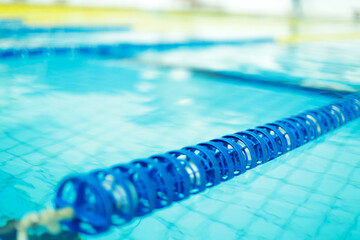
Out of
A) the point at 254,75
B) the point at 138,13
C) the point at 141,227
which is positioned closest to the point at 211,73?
the point at 254,75

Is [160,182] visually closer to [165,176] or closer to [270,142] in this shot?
[165,176]

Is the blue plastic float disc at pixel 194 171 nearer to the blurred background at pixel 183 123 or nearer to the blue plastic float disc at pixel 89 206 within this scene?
the blurred background at pixel 183 123

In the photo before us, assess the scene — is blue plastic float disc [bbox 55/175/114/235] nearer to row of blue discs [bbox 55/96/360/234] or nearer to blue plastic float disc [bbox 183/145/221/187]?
row of blue discs [bbox 55/96/360/234]

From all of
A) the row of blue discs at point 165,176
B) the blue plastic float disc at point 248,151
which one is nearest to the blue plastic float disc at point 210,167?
the row of blue discs at point 165,176

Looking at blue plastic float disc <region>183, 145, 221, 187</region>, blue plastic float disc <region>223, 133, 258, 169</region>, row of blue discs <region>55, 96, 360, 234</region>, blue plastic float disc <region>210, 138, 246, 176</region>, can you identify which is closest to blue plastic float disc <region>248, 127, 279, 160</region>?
row of blue discs <region>55, 96, 360, 234</region>

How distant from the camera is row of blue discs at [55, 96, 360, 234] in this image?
1.62m

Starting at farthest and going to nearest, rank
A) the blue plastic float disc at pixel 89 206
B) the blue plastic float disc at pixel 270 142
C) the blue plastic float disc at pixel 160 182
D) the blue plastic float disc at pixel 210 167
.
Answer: the blue plastic float disc at pixel 270 142 → the blue plastic float disc at pixel 210 167 → the blue plastic float disc at pixel 160 182 → the blue plastic float disc at pixel 89 206

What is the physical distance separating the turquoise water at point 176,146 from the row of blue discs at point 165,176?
0.88ft

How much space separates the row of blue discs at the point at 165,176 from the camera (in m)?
1.62

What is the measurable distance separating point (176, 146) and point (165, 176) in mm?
1581

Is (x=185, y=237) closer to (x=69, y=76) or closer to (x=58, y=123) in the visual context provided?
(x=58, y=123)

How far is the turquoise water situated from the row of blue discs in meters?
0.27

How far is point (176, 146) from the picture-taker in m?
3.54

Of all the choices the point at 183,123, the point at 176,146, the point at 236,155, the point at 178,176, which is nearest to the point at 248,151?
the point at 236,155
